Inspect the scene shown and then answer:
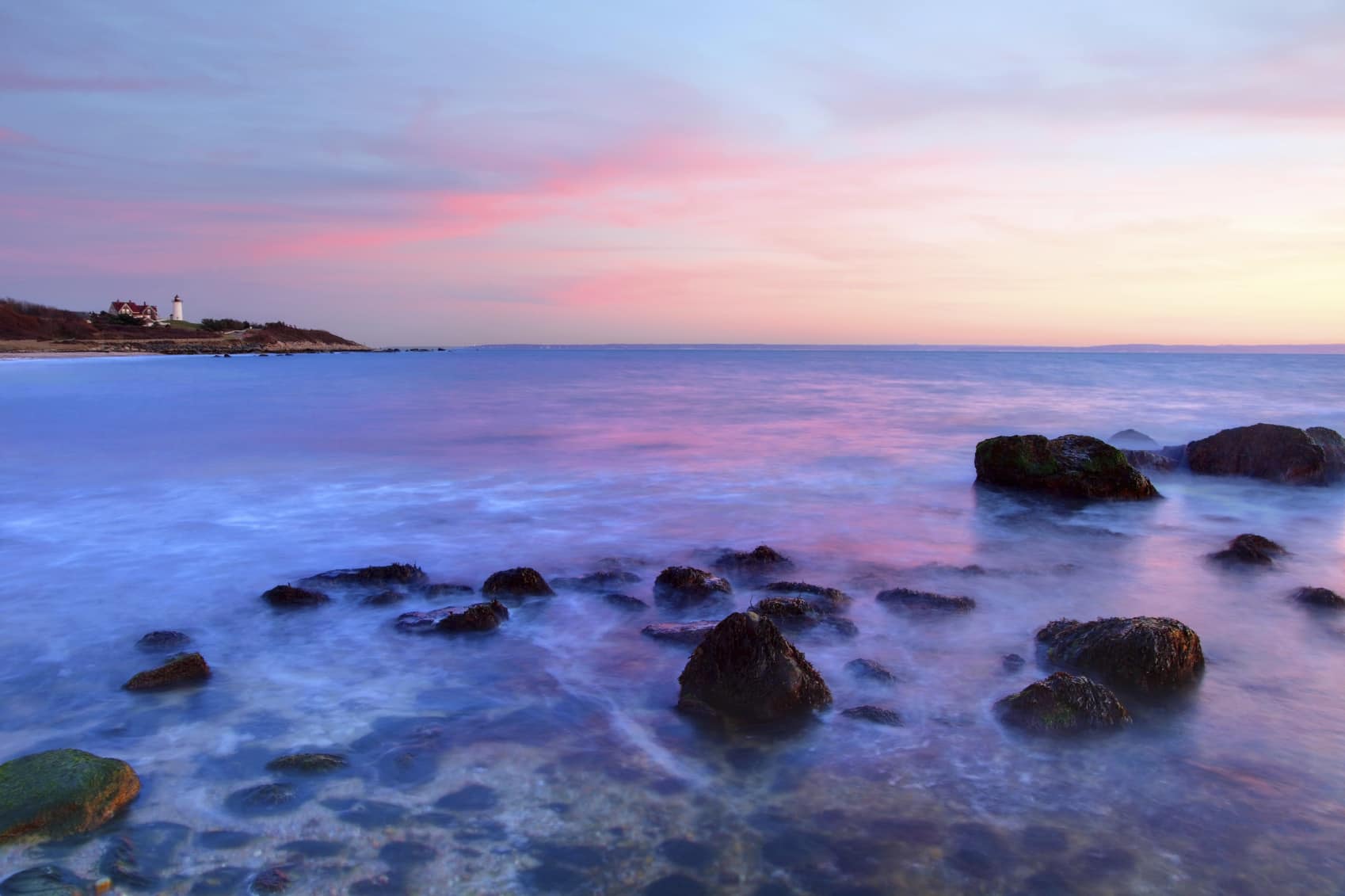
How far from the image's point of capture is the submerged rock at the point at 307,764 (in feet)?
14.3

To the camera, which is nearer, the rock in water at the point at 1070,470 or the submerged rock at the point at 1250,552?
the submerged rock at the point at 1250,552

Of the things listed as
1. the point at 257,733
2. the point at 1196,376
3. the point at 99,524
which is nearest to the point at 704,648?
the point at 257,733

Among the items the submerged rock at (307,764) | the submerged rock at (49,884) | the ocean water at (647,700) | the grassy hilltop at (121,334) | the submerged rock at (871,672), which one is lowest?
the ocean water at (647,700)

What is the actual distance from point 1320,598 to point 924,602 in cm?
349

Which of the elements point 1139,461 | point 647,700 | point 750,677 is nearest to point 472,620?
point 647,700

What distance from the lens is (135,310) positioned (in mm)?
115688

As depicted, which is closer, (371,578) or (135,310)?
(371,578)

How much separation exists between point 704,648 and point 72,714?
3.77m

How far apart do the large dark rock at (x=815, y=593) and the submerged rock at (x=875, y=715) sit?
1.89 m

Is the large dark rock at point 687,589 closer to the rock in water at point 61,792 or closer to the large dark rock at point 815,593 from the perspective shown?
the large dark rock at point 815,593

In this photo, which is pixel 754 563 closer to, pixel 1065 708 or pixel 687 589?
pixel 687 589

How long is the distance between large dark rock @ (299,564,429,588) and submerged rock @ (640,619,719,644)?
2.53 meters

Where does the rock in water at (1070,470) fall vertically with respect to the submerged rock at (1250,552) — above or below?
above

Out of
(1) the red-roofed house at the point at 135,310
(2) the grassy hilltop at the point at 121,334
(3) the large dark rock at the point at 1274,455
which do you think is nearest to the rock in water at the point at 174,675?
(3) the large dark rock at the point at 1274,455
